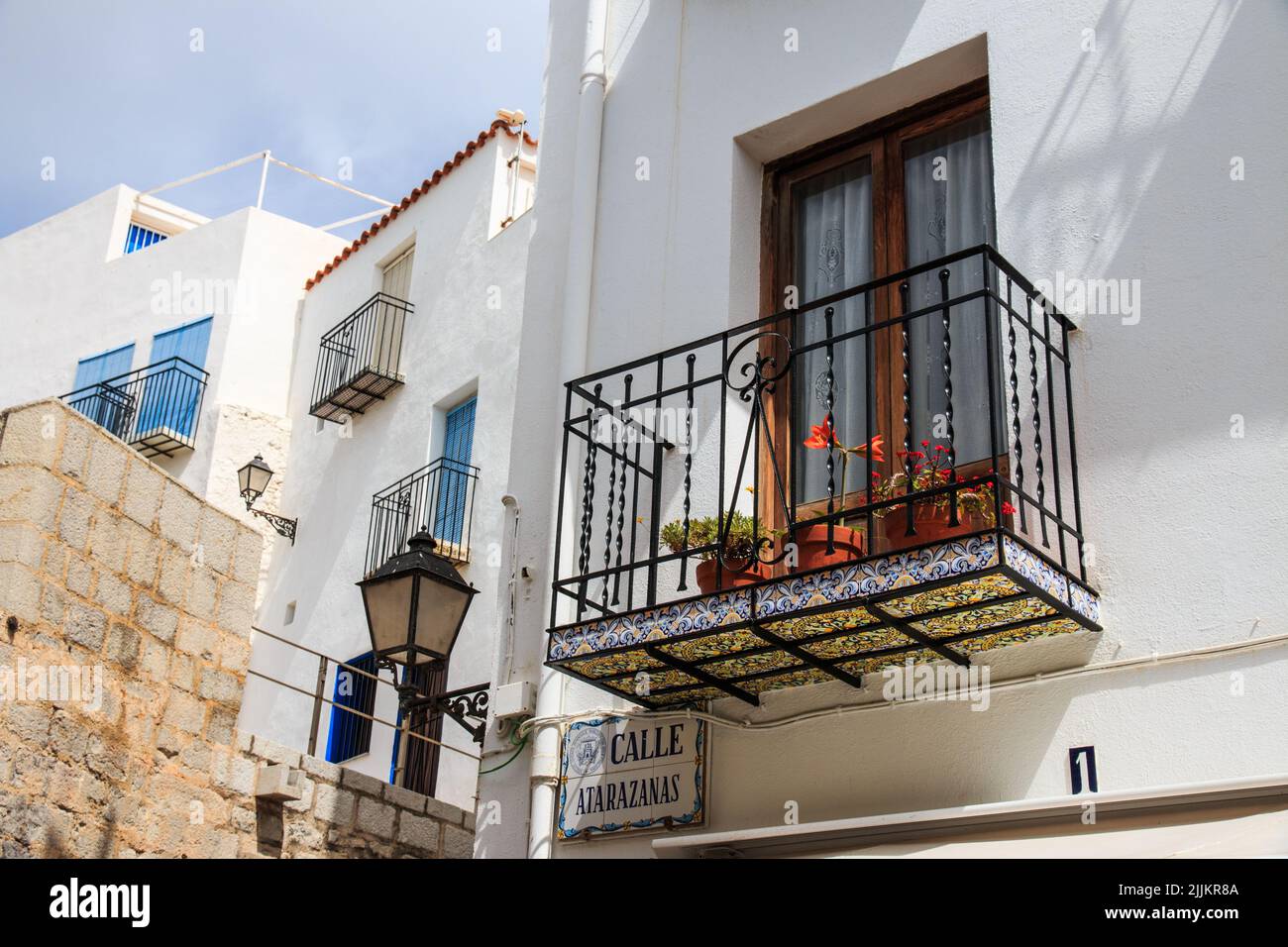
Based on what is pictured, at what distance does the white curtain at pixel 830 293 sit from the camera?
6848mm

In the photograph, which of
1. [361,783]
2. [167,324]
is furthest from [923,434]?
[167,324]

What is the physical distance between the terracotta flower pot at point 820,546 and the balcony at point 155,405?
50.7 feet

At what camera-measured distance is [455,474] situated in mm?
15414

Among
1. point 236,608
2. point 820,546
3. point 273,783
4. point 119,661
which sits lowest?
point 273,783

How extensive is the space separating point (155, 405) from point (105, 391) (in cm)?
129

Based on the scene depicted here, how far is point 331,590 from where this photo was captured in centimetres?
1680

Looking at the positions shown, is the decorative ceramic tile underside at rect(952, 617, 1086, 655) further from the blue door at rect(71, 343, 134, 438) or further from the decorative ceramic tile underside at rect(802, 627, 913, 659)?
the blue door at rect(71, 343, 134, 438)

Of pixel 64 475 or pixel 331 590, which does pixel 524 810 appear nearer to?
pixel 64 475

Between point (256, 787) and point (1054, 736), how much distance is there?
4.78m

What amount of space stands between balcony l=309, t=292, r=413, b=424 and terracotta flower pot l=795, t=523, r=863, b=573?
1195 cm

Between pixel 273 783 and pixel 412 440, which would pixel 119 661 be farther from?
pixel 412 440

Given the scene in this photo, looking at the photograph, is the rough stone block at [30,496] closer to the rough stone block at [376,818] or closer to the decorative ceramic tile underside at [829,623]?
the decorative ceramic tile underside at [829,623]

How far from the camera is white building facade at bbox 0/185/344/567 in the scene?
1970 centimetres
